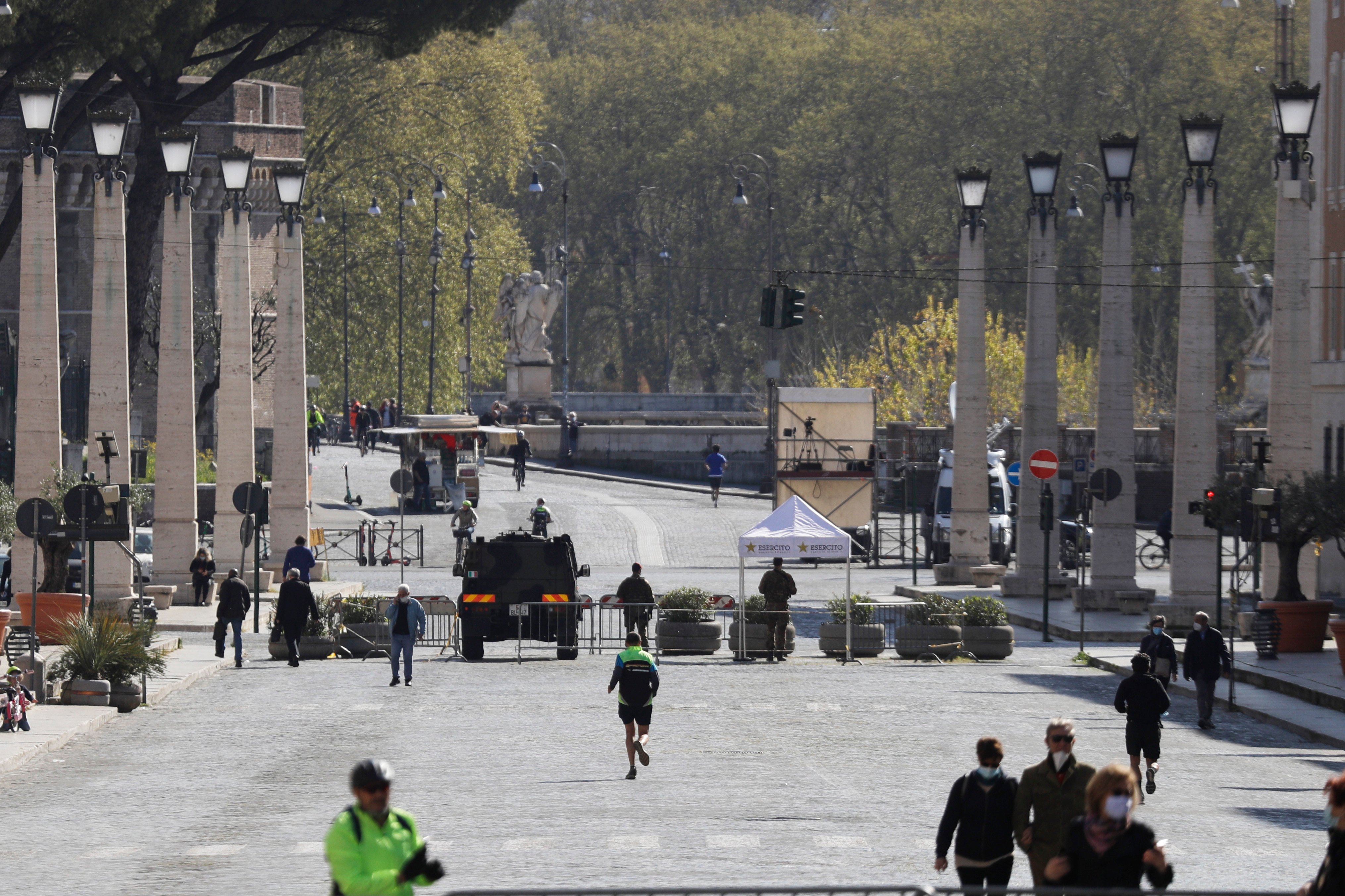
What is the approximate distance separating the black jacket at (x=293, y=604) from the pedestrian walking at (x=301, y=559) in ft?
19.4

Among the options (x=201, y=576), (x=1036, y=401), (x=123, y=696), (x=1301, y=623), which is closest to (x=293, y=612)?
(x=123, y=696)

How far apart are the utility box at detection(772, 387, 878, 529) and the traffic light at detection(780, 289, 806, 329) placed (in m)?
8.39

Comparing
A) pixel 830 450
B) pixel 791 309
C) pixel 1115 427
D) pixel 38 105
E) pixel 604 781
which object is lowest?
pixel 604 781

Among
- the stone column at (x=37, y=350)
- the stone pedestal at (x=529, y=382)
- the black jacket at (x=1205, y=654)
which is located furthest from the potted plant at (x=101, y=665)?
the stone pedestal at (x=529, y=382)

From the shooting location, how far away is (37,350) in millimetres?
33000

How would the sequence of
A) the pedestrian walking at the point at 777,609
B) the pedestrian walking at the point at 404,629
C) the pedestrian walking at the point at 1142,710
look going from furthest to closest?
the pedestrian walking at the point at 777,609 < the pedestrian walking at the point at 404,629 < the pedestrian walking at the point at 1142,710

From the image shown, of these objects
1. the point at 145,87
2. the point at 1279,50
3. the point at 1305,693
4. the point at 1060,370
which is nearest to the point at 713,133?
the point at 1060,370

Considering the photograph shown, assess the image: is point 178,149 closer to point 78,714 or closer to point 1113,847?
point 78,714

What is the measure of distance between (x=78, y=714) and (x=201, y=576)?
45.2 ft

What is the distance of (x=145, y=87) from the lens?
47.0 metres

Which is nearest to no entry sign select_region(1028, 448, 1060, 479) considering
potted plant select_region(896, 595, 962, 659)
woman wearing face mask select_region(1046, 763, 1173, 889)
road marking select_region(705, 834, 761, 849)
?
potted plant select_region(896, 595, 962, 659)

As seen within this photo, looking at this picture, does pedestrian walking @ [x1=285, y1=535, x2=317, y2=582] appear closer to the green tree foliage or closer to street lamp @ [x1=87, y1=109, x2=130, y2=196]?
street lamp @ [x1=87, y1=109, x2=130, y2=196]

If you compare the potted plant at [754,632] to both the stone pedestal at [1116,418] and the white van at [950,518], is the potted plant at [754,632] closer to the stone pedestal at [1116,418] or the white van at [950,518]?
the stone pedestal at [1116,418]

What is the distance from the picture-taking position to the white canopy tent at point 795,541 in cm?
3112
